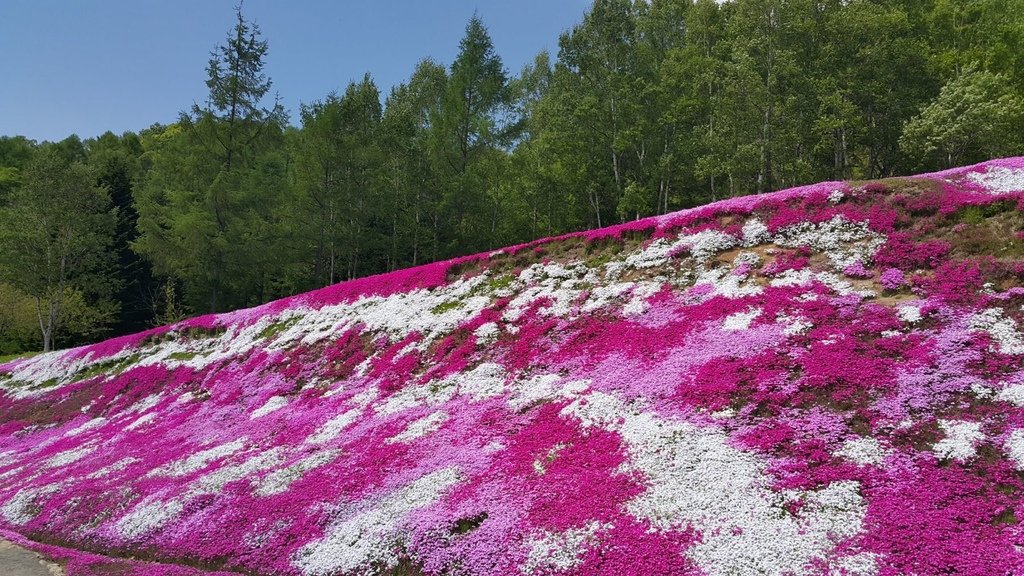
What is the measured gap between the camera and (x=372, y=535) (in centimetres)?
1026

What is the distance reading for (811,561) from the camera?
24.2 ft

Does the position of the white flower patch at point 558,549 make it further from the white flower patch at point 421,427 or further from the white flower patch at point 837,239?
the white flower patch at point 837,239

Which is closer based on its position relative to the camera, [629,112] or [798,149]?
[798,149]

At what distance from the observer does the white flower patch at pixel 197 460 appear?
53.1 feet

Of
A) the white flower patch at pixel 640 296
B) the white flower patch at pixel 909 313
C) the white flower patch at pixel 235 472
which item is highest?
the white flower patch at pixel 640 296

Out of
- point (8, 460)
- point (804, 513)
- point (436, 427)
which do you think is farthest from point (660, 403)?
point (8, 460)

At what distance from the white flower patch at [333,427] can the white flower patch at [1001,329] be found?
55.9 feet

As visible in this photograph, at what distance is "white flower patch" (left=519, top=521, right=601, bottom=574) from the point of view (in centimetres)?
828

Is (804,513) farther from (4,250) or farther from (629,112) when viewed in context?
(4,250)

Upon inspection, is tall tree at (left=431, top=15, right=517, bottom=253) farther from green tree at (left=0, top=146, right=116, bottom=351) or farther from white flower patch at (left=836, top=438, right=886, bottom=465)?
white flower patch at (left=836, top=438, right=886, bottom=465)

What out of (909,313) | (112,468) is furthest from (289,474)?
(909,313)

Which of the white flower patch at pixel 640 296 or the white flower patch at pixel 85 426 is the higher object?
the white flower patch at pixel 640 296

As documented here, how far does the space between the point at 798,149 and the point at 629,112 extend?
15.2 m

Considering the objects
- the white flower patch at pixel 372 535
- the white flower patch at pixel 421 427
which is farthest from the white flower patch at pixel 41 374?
the white flower patch at pixel 372 535
